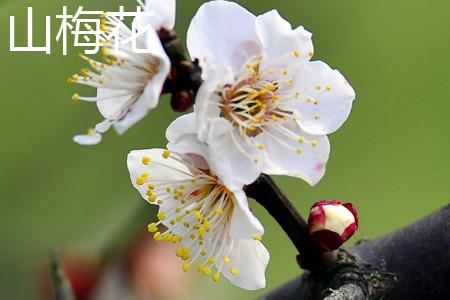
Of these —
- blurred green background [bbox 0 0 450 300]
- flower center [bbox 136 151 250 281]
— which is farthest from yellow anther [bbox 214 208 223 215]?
blurred green background [bbox 0 0 450 300]

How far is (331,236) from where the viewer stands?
0.64 m

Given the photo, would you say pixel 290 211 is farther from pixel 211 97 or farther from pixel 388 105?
pixel 388 105

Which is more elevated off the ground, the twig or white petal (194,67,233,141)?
white petal (194,67,233,141)

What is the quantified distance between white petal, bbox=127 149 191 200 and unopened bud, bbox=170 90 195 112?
0.09 m

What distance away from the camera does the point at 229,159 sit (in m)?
0.57

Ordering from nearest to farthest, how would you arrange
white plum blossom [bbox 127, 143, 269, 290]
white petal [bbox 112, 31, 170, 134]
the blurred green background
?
white petal [bbox 112, 31, 170, 134] < white plum blossom [bbox 127, 143, 269, 290] < the blurred green background

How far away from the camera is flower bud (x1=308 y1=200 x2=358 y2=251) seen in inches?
24.9

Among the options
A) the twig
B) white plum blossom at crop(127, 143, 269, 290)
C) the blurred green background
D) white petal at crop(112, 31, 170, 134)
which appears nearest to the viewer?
white petal at crop(112, 31, 170, 134)

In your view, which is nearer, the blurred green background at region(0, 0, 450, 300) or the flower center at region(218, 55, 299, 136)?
the flower center at region(218, 55, 299, 136)

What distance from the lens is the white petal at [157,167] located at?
65 centimetres

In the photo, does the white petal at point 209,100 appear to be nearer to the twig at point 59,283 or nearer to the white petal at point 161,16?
the white petal at point 161,16

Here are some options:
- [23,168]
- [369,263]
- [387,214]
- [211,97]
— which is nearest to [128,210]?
[23,168]

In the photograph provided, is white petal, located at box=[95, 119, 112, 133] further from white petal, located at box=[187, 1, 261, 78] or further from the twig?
the twig

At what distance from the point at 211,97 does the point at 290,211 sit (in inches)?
4.2
